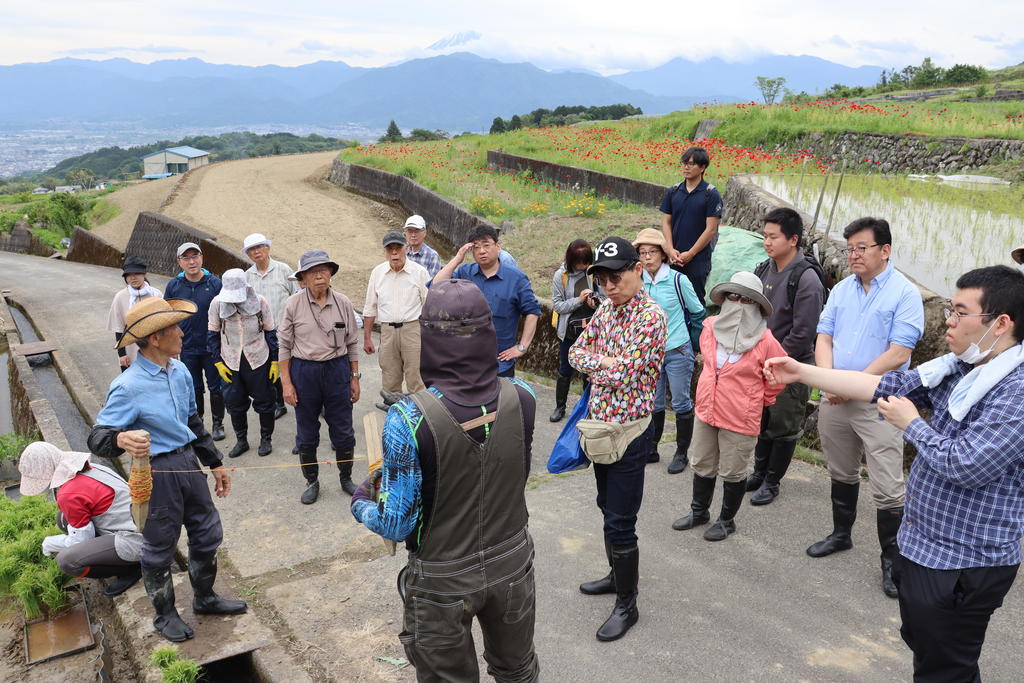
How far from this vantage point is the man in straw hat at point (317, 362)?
216 inches

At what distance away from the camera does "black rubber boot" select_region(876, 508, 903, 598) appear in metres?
4.11

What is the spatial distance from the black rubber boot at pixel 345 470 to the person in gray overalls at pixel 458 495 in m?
3.10

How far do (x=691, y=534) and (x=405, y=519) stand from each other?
2958mm

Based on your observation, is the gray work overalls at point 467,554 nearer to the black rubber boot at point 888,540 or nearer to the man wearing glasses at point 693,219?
the black rubber boot at point 888,540

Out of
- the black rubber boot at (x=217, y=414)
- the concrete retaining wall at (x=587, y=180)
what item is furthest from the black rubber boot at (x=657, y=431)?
the concrete retaining wall at (x=587, y=180)

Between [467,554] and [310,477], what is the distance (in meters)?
3.43

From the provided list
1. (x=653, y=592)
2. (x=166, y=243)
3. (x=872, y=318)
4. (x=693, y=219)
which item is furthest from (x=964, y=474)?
(x=166, y=243)

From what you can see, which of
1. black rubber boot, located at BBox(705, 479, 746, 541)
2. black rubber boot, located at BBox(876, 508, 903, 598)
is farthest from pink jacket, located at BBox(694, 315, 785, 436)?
black rubber boot, located at BBox(876, 508, 903, 598)

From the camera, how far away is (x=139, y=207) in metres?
28.5

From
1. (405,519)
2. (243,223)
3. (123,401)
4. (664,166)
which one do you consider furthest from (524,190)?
(405,519)

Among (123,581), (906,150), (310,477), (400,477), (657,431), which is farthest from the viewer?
(906,150)

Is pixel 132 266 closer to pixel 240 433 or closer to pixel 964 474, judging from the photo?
pixel 240 433

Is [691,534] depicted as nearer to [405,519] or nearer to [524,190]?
[405,519]

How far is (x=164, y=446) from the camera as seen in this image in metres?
3.77
